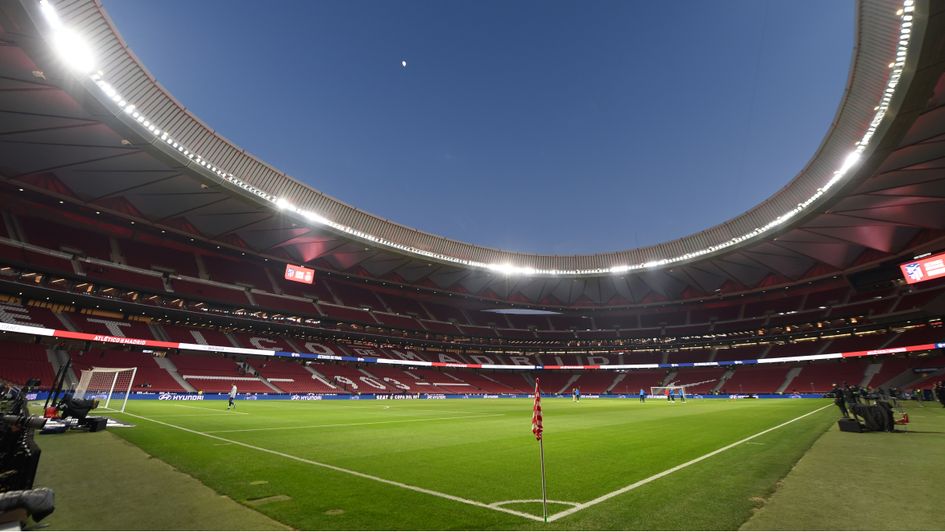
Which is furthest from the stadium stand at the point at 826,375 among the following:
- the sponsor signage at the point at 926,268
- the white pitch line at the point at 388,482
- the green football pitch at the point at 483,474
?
the white pitch line at the point at 388,482

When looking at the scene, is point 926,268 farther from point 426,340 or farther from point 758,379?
point 426,340

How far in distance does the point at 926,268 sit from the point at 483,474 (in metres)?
52.4

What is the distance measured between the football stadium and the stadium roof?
0.20 m

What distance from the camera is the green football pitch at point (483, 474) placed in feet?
15.2

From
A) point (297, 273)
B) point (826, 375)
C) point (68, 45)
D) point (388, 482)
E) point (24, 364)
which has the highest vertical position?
point (68, 45)

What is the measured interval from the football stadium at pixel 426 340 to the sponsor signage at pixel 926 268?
0.92ft

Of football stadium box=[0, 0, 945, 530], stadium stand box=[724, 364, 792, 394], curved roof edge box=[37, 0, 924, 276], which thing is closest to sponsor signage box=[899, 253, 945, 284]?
football stadium box=[0, 0, 945, 530]

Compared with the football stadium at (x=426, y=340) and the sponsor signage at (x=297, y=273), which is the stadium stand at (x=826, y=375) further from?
the sponsor signage at (x=297, y=273)

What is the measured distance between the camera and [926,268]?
37.3 metres

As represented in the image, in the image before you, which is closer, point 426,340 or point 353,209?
point 353,209

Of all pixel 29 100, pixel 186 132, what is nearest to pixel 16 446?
pixel 29 100

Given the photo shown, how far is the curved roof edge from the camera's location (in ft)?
64.4

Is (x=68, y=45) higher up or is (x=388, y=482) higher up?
(x=68, y=45)

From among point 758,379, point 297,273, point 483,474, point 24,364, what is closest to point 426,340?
point 297,273
